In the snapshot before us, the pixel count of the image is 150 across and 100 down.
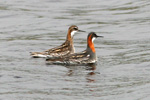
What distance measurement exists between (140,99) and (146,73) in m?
4.12

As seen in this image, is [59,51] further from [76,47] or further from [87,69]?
[87,69]

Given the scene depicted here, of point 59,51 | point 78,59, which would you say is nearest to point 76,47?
point 59,51

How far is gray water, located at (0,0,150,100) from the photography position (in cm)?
1691

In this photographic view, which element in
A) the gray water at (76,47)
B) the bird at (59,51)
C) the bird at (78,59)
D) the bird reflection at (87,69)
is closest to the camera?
the gray water at (76,47)

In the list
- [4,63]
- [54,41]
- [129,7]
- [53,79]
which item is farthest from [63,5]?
[53,79]

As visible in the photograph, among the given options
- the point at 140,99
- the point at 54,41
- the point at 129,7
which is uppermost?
the point at 129,7

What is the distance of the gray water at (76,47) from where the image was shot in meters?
16.9

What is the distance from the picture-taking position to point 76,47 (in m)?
26.7

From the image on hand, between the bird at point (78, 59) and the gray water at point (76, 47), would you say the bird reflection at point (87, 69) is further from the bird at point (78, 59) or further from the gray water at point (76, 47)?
the bird at point (78, 59)

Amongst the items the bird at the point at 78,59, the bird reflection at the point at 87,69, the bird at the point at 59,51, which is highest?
the bird at the point at 59,51

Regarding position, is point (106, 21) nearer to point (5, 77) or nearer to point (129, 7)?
point (129, 7)

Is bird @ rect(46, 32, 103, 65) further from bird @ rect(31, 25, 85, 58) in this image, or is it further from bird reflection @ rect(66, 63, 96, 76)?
bird @ rect(31, 25, 85, 58)

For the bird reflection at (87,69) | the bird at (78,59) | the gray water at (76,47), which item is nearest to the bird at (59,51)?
the gray water at (76,47)

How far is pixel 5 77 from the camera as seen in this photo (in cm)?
1866
